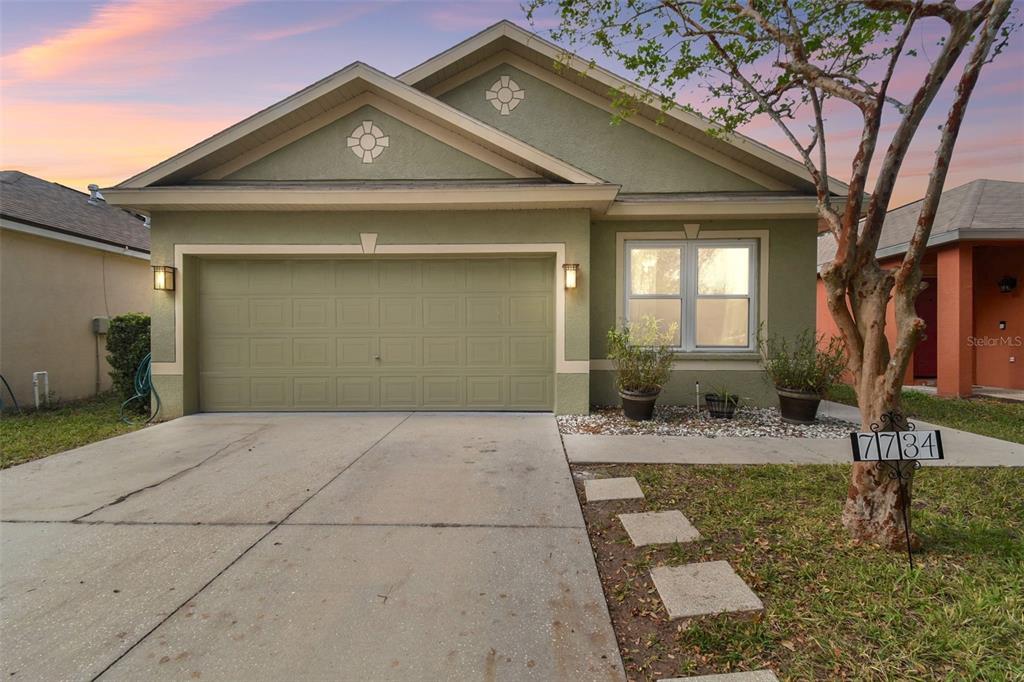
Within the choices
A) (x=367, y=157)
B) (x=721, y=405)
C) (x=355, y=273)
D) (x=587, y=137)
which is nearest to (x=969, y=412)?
(x=721, y=405)

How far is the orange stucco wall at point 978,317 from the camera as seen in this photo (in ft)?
27.9

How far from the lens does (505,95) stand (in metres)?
7.81

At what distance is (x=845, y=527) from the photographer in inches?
117

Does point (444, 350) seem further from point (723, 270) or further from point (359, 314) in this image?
point (723, 270)

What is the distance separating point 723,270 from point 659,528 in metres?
5.47

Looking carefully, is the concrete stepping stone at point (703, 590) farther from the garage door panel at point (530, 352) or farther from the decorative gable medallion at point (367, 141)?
the decorative gable medallion at point (367, 141)

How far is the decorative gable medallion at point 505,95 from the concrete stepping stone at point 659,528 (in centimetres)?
711

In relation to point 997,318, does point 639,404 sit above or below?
below

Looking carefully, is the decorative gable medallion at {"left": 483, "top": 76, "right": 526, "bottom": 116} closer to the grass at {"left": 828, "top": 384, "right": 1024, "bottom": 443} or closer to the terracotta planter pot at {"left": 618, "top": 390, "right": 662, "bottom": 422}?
the terracotta planter pot at {"left": 618, "top": 390, "right": 662, "bottom": 422}

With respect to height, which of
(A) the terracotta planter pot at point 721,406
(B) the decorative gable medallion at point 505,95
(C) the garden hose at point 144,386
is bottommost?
(A) the terracotta planter pot at point 721,406

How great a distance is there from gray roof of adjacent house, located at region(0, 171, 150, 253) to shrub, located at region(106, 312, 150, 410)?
284cm

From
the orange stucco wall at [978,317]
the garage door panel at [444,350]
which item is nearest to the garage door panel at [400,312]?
the garage door panel at [444,350]

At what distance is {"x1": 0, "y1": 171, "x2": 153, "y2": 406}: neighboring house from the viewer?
7.41 m

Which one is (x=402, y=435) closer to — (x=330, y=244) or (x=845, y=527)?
(x=330, y=244)
